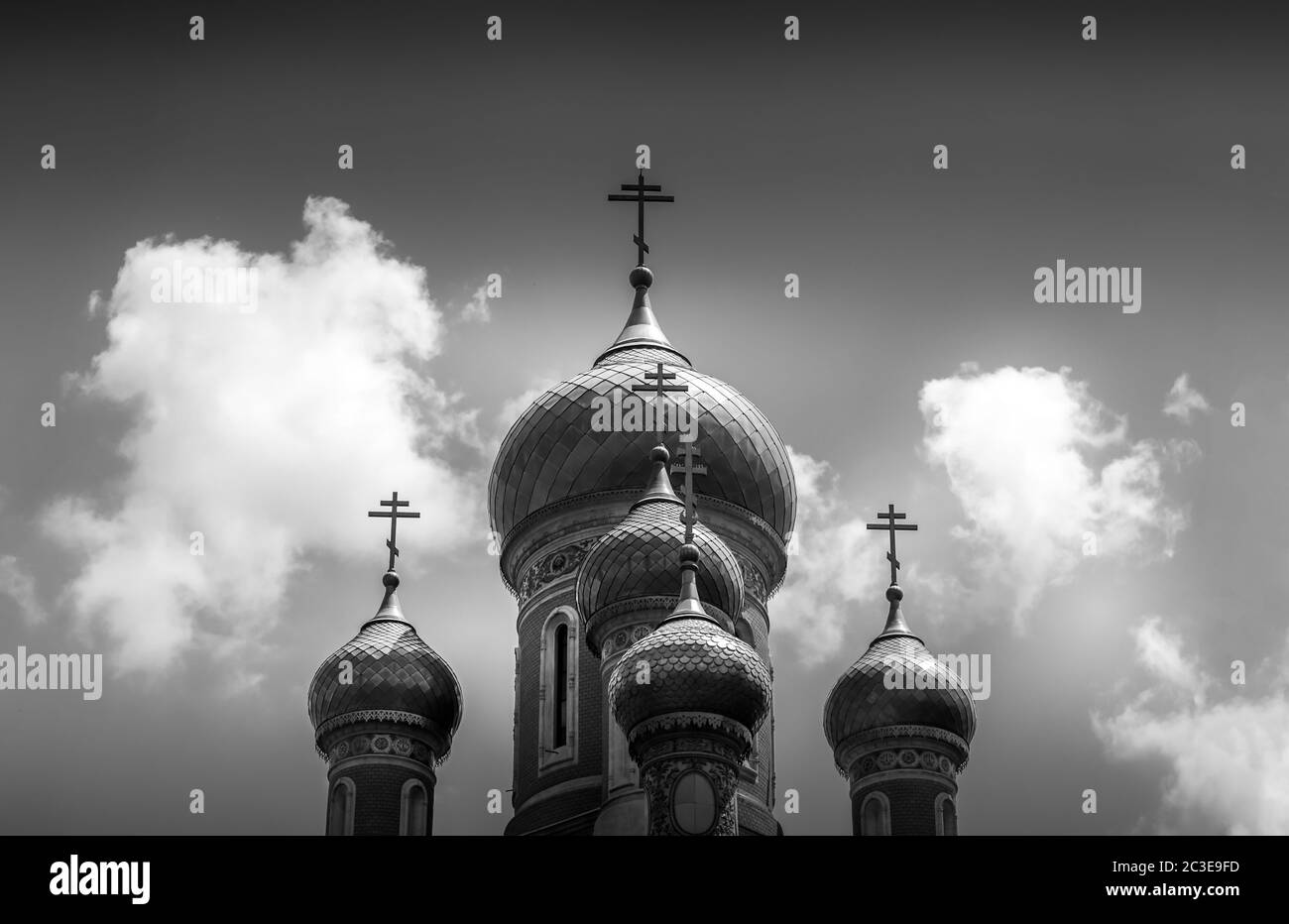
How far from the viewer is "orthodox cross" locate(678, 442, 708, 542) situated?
22016 mm

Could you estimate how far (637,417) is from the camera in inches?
1009

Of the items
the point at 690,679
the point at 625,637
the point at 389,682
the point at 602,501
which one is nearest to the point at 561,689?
the point at 389,682

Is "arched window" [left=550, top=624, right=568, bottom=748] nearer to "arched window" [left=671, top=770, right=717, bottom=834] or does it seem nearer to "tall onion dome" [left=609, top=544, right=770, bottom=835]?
"tall onion dome" [left=609, top=544, right=770, bottom=835]

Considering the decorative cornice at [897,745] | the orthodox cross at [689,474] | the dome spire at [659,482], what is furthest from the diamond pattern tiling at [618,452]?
the decorative cornice at [897,745]

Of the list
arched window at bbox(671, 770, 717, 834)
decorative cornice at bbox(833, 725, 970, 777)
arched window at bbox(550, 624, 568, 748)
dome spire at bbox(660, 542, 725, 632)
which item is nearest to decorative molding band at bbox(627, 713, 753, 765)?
arched window at bbox(671, 770, 717, 834)

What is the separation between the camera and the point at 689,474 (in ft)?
74.1

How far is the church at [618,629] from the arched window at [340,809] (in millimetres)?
22

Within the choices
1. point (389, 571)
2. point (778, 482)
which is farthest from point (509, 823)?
point (778, 482)

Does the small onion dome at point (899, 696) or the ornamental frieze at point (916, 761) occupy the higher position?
the small onion dome at point (899, 696)

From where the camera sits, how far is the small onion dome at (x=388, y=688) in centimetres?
2472

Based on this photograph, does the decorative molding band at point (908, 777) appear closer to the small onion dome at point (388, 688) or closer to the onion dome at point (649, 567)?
the onion dome at point (649, 567)

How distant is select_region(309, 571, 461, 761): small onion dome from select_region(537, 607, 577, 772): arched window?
3.51ft

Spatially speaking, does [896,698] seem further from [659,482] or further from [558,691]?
[558,691]
